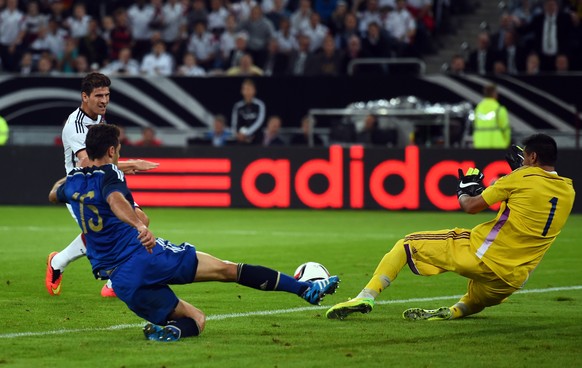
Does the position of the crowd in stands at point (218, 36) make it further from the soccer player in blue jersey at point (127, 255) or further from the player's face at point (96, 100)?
the soccer player in blue jersey at point (127, 255)

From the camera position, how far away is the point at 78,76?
24234 millimetres

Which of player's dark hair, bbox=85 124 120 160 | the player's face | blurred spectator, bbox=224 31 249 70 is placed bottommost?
player's dark hair, bbox=85 124 120 160

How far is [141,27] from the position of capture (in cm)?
2655

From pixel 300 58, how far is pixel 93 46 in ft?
15.1

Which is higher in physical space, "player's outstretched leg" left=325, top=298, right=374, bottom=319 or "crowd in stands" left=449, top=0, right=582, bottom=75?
"crowd in stands" left=449, top=0, right=582, bottom=75

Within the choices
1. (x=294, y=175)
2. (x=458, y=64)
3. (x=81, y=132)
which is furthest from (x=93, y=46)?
(x=81, y=132)

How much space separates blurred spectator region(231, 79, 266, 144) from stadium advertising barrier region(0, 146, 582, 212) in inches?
58.6

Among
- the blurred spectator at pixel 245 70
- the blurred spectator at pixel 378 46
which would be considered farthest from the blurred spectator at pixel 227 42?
the blurred spectator at pixel 378 46

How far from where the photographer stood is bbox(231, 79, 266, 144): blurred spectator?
73.9ft

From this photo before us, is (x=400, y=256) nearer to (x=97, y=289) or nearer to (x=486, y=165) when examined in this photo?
(x=97, y=289)

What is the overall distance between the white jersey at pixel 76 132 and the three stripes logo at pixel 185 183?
1018 centimetres

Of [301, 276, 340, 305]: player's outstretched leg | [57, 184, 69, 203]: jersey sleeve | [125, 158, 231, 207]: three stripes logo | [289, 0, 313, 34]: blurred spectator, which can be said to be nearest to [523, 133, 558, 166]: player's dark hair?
[301, 276, 340, 305]: player's outstretched leg

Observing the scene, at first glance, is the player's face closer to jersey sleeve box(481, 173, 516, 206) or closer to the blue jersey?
the blue jersey

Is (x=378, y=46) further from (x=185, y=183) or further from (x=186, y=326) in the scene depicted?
(x=186, y=326)
